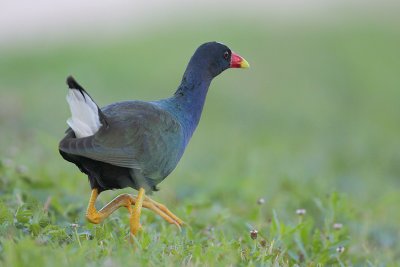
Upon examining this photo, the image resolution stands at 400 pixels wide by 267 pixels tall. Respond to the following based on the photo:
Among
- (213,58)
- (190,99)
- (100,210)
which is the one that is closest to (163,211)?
(100,210)

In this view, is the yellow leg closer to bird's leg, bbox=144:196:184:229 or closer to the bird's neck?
bird's leg, bbox=144:196:184:229

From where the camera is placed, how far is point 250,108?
11.5 metres

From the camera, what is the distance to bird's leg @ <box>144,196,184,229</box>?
15.4 ft

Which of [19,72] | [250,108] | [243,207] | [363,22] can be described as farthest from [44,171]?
[363,22]

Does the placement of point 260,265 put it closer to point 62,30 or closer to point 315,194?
point 315,194

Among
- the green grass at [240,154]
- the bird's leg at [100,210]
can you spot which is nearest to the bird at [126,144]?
the bird's leg at [100,210]

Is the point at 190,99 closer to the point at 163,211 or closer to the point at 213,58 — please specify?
the point at 213,58

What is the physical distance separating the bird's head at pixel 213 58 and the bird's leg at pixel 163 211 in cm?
93

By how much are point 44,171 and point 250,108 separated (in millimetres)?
5639

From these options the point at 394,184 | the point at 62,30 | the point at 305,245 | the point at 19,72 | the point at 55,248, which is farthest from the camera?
the point at 62,30

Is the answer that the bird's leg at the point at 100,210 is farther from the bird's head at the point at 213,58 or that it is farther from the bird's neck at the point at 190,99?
the bird's head at the point at 213,58

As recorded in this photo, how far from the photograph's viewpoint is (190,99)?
4988mm

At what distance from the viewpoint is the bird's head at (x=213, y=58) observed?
5145 millimetres

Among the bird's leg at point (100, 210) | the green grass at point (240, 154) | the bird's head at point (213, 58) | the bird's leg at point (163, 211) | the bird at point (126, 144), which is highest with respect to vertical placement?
the bird's head at point (213, 58)
